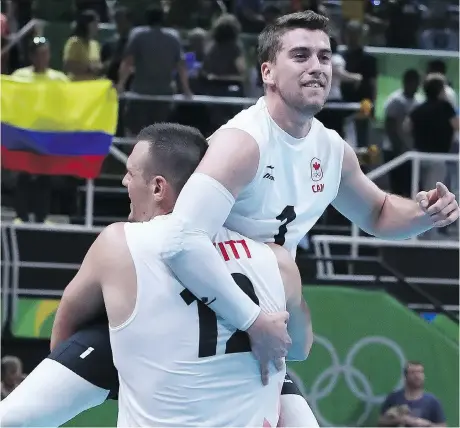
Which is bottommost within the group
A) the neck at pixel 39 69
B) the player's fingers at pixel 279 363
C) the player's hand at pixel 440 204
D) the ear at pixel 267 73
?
the player's fingers at pixel 279 363

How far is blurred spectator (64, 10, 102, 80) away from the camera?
1152 centimetres

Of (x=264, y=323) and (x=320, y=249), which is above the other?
(x=264, y=323)

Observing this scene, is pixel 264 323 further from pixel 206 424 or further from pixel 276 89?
pixel 276 89

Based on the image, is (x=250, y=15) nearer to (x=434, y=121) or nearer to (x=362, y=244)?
(x=434, y=121)

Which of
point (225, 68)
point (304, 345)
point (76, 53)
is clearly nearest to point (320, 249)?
point (225, 68)

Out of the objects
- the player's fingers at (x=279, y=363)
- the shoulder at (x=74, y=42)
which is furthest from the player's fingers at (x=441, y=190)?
the shoulder at (x=74, y=42)

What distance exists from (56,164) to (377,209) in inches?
232

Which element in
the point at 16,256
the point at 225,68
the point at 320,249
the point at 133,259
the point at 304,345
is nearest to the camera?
the point at 133,259

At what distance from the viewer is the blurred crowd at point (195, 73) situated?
1137 centimetres

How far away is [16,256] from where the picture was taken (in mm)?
10391

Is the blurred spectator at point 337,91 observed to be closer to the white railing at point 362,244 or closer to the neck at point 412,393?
the white railing at point 362,244

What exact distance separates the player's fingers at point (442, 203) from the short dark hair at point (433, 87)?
746cm

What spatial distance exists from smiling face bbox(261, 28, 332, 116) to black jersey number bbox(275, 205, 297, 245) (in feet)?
1.20

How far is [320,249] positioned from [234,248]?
278 inches
